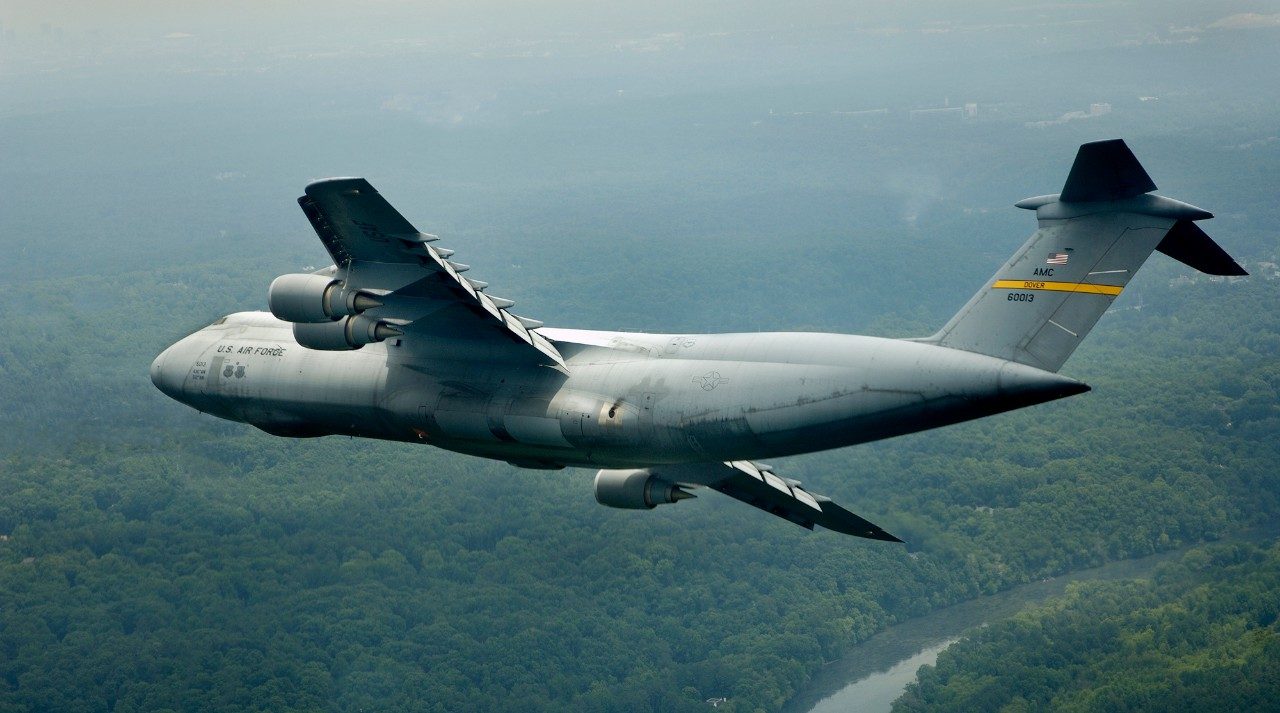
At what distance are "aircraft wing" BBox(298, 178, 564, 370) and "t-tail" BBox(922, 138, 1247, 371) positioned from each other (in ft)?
19.5

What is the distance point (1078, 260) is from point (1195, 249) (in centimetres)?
141

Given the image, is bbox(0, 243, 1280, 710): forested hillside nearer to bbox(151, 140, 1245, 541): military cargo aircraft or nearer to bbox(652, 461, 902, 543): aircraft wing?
bbox(652, 461, 902, 543): aircraft wing

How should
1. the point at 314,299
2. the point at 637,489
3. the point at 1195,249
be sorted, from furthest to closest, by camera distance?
1. the point at 637,489
2. the point at 314,299
3. the point at 1195,249

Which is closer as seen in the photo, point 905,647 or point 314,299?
point 314,299

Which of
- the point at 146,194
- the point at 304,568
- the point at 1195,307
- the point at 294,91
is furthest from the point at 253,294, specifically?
the point at 294,91

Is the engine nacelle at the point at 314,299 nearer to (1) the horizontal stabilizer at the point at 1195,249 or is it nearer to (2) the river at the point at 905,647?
(1) the horizontal stabilizer at the point at 1195,249

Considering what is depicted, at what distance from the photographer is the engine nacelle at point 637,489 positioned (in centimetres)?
2064

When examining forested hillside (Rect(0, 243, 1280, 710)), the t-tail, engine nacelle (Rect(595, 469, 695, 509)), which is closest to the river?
forested hillside (Rect(0, 243, 1280, 710))

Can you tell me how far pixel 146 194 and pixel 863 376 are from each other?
12198 cm

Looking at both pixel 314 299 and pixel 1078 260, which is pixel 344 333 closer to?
pixel 314 299

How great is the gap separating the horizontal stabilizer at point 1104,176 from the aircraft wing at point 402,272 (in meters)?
7.37

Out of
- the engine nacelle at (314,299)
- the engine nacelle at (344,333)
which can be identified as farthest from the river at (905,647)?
the engine nacelle at (314,299)

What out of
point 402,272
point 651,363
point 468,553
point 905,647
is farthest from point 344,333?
point 905,647

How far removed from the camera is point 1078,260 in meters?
17.2
